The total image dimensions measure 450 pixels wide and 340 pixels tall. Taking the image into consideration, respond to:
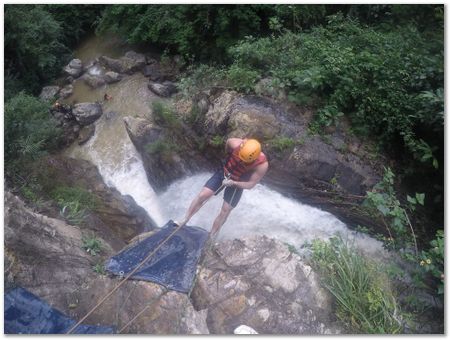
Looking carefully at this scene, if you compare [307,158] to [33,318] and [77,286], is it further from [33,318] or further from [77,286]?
[33,318]

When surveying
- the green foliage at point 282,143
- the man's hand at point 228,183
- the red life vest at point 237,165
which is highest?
the red life vest at point 237,165

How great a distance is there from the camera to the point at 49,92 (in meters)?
8.91

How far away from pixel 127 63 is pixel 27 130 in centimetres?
373

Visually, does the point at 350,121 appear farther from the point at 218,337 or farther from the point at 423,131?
the point at 218,337

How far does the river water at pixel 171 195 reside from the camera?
5512 mm

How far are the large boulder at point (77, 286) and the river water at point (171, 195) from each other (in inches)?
60.5

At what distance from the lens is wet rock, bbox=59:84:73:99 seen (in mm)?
9008

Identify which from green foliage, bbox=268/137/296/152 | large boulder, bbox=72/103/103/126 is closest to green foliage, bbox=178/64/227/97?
green foliage, bbox=268/137/296/152

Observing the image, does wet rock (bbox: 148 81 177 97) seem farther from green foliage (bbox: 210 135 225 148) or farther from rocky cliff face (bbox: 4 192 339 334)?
rocky cliff face (bbox: 4 192 339 334)

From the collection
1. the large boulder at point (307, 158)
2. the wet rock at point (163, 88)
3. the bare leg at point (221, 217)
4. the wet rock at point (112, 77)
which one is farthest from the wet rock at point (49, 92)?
the bare leg at point (221, 217)

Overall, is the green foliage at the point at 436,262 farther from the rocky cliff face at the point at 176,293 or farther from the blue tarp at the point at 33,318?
the blue tarp at the point at 33,318

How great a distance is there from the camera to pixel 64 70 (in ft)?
31.4

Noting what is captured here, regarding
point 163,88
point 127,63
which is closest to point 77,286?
point 163,88

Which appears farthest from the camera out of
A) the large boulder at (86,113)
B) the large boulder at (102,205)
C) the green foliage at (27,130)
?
the large boulder at (86,113)
